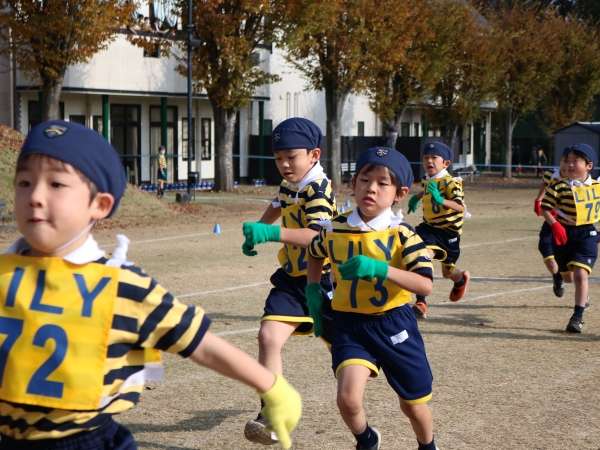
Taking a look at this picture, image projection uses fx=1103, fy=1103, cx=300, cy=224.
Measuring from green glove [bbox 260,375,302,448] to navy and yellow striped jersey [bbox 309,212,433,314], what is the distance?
237cm

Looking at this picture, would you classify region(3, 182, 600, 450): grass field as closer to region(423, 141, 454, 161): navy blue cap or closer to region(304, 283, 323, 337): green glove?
region(304, 283, 323, 337): green glove

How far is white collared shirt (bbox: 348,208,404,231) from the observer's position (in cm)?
596

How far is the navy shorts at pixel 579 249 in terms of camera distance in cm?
1115

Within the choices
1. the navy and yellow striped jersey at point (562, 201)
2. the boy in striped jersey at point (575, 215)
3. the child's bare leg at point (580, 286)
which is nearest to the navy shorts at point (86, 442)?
the child's bare leg at point (580, 286)

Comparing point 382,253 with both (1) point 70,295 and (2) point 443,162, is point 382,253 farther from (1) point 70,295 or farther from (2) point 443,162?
(2) point 443,162

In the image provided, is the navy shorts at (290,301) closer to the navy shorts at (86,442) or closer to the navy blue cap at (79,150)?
the navy shorts at (86,442)

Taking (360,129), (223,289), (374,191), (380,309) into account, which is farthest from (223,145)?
(380,309)

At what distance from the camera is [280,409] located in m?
3.42

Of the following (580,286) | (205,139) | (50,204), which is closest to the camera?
(50,204)

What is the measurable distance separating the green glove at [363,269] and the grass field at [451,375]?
1607mm

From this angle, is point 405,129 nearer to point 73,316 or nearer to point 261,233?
point 261,233

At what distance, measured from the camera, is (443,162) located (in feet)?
40.7

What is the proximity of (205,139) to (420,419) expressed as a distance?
124 ft

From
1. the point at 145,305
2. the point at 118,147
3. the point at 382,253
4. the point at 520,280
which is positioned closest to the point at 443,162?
the point at 520,280
